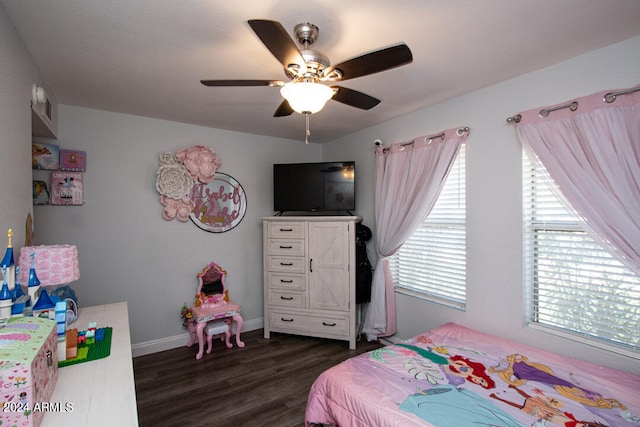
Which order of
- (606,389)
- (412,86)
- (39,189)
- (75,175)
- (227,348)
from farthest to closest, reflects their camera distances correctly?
(227,348) → (75,175) → (39,189) → (412,86) → (606,389)

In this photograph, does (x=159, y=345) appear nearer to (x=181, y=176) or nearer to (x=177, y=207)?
(x=177, y=207)

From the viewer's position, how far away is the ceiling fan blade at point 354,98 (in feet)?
5.73

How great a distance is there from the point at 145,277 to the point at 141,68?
7.04ft

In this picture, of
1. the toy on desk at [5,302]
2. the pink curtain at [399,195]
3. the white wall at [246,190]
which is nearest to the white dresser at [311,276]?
the pink curtain at [399,195]

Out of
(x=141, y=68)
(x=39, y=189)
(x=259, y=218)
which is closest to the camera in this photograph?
(x=141, y=68)

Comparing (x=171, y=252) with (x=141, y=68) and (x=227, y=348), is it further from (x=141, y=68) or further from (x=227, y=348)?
(x=141, y=68)

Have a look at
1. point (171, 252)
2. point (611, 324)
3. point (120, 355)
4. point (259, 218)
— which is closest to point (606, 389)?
point (611, 324)

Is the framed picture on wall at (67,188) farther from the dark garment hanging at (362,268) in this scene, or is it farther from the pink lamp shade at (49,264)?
the dark garment hanging at (362,268)

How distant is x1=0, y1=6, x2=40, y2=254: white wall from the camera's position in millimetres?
1452

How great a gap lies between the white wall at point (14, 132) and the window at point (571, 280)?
10.4ft

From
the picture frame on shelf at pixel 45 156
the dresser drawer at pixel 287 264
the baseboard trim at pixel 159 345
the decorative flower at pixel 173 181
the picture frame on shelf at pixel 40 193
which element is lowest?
the baseboard trim at pixel 159 345

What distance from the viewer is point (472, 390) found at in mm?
1629

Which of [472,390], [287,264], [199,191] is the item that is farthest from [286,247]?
[472,390]

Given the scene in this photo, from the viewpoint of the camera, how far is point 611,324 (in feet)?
6.10
